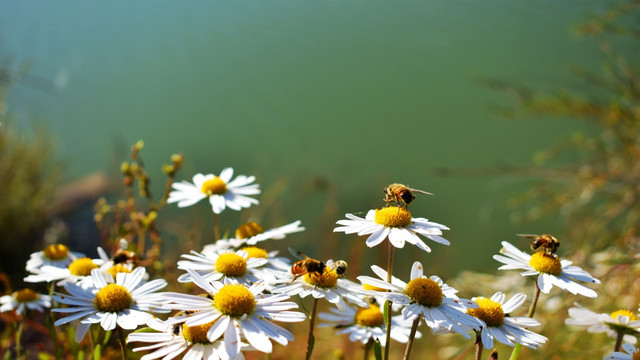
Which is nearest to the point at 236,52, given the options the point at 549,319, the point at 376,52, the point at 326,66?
the point at 326,66

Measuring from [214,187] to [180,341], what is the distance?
50 centimetres

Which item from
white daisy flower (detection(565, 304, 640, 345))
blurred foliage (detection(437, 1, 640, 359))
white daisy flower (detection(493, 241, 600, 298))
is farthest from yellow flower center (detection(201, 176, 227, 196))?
blurred foliage (detection(437, 1, 640, 359))

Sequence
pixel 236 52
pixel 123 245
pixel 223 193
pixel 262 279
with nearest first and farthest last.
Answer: pixel 262 279 → pixel 123 245 → pixel 223 193 → pixel 236 52

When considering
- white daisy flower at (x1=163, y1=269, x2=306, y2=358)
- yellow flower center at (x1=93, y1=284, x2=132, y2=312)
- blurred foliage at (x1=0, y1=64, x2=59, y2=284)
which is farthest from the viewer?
blurred foliage at (x1=0, y1=64, x2=59, y2=284)

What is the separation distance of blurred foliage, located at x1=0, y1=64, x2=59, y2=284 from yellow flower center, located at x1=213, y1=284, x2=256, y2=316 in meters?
2.44

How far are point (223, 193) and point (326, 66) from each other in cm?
536

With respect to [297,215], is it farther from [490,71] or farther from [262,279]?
[262,279]

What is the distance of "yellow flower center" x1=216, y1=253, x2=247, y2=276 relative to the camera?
862 millimetres

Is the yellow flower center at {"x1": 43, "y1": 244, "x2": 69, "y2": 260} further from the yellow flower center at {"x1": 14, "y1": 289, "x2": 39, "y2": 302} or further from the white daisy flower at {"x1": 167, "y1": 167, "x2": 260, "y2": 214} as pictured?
the white daisy flower at {"x1": 167, "y1": 167, "x2": 260, "y2": 214}

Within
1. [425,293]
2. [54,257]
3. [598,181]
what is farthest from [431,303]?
[598,181]

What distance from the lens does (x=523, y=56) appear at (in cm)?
620

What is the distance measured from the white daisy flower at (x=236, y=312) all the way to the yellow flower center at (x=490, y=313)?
25 cm

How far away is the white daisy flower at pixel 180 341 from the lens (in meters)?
0.68

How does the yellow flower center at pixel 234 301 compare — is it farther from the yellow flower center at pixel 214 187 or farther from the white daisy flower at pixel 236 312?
the yellow flower center at pixel 214 187
